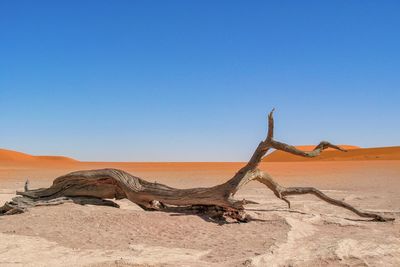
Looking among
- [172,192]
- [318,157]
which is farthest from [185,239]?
[318,157]

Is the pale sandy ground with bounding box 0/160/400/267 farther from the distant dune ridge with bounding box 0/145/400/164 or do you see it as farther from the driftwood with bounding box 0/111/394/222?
the distant dune ridge with bounding box 0/145/400/164

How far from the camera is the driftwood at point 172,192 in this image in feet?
33.5

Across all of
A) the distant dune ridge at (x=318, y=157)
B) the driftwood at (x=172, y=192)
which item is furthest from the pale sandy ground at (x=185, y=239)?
the distant dune ridge at (x=318, y=157)

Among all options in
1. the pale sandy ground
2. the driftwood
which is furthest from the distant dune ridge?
the pale sandy ground

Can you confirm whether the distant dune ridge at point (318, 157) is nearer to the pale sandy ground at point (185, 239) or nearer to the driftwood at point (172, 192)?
the driftwood at point (172, 192)

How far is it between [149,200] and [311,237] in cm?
441

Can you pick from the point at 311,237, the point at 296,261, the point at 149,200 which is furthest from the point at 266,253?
the point at 149,200

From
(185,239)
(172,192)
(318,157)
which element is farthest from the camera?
(318,157)

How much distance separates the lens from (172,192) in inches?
423

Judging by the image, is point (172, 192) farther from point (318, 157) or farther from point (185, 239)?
point (318, 157)

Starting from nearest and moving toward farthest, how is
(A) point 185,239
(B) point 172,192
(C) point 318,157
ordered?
(A) point 185,239 → (B) point 172,192 → (C) point 318,157

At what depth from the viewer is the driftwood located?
10.2m

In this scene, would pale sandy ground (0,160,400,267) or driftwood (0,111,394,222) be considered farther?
driftwood (0,111,394,222)

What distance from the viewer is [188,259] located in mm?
6742
